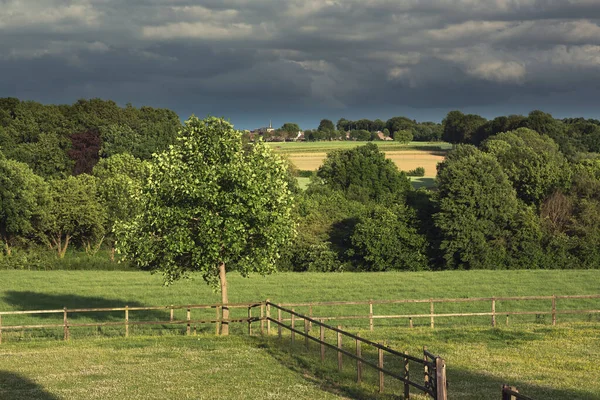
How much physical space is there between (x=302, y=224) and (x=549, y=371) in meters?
52.3

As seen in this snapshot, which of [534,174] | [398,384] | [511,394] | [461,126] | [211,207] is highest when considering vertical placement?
[461,126]

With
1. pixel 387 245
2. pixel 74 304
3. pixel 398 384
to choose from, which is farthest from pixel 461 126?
pixel 398 384

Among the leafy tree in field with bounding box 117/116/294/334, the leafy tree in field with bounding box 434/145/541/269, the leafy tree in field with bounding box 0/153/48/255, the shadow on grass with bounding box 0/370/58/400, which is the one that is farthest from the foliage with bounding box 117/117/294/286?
the leafy tree in field with bounding box 0/153/48/255

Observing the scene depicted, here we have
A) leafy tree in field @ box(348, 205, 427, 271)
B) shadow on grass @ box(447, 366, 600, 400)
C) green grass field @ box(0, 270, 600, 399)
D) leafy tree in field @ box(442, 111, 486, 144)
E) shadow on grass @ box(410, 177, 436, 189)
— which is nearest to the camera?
shadow on grass @ box(447, 366, 600, 400)

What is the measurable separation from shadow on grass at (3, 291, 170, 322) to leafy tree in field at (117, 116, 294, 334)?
10.5 m

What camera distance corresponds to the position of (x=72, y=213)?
76000mm

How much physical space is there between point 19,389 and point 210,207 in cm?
1262

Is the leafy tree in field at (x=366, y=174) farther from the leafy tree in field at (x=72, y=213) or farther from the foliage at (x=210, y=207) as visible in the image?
the foliage at (x=210, y=207)

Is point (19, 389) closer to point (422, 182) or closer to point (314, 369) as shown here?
point (314, 369)

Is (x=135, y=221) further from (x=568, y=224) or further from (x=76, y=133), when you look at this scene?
(x=76, y=133)

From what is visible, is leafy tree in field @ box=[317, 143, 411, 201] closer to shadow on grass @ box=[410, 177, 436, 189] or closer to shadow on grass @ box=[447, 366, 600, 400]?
shadow on grass @ box=[410, 177, 436, 189]

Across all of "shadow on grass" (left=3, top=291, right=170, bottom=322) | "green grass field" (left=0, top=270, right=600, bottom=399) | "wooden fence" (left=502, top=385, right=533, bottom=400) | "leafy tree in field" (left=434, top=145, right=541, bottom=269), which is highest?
"leafy tree in field" (left=434, top=145, right=541, bottom=269)

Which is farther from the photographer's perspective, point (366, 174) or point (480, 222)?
point (366, 174)

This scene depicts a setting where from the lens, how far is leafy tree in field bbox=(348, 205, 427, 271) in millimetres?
67750
